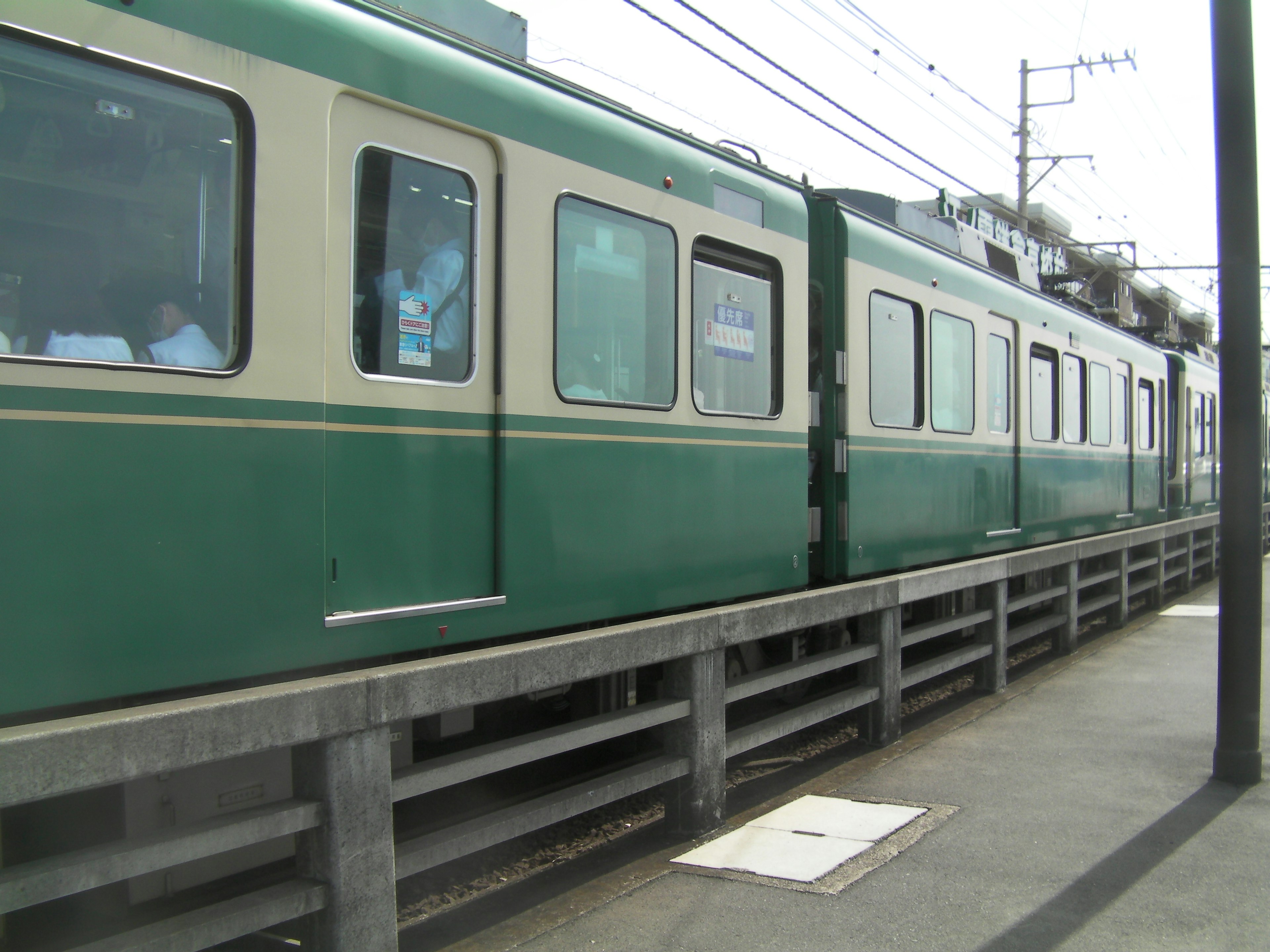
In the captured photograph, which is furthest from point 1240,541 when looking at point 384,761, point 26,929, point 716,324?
point 26,929

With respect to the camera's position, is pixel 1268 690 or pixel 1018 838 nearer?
pixel 1018 838

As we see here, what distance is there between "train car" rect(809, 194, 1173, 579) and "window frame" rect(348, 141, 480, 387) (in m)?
3.00

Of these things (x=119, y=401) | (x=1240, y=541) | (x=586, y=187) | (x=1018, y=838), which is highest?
(x=586, y=187)

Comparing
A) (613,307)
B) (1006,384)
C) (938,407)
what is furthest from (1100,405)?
(613,307)

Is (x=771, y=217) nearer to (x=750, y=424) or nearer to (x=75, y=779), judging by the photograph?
(x=750, y=424)

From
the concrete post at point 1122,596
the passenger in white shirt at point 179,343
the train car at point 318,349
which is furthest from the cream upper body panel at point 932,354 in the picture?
the passenger in white shirt at point 179,343

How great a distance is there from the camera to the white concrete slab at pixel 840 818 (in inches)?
186

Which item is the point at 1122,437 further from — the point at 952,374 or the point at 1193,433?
the point at 952,374

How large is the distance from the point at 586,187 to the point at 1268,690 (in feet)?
20.6

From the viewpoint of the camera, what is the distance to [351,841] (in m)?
3.13

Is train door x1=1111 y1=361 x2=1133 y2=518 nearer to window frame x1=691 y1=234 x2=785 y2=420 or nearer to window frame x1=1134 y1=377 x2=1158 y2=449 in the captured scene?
window frame x1=1134 y1=377 x2=1158 y2=449

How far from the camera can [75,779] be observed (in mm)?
2547

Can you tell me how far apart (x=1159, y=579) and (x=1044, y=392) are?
13.6 ft

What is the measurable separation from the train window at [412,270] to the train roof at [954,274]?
3.26 m
